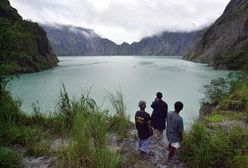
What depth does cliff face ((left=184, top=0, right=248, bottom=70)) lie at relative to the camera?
5905 centimetres

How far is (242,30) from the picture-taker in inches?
2899

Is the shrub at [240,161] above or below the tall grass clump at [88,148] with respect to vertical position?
below

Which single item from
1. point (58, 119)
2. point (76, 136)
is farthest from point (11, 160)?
point (58, 119)

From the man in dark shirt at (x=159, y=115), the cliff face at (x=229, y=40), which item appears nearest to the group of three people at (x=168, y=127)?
the man in dark shirt at (x=159, y=115)

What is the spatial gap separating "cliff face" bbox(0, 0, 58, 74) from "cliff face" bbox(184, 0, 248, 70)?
3897cm

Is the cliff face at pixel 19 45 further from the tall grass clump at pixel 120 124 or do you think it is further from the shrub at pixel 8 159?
the tall grass clump at pixel 120 124

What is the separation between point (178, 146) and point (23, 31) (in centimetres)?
492

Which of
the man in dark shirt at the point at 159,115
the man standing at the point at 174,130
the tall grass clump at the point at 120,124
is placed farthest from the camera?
the man in dark shirt at the point at 159,115

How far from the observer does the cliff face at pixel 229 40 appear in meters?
59.0

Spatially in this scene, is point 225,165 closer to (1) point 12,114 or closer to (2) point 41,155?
(2) point 41,155

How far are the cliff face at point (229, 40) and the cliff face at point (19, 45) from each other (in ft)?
128

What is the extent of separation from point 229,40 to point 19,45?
74.8 meters

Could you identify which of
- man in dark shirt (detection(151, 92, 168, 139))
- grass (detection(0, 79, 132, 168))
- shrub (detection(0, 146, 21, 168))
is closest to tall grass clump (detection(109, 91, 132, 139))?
grass (detection(0, 79, 132, 168))

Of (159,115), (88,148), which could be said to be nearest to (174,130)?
(159,115)
